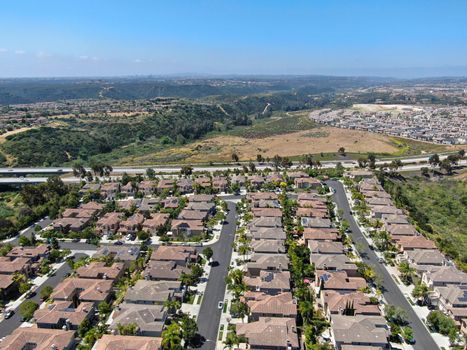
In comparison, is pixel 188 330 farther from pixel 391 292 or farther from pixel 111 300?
pixel 391 292

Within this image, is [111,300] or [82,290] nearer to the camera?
[111,300]

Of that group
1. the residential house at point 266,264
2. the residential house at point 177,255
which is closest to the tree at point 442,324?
the residential house at point 266,264

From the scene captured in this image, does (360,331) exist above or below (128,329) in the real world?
below

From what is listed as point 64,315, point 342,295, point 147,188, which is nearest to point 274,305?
point 342,295

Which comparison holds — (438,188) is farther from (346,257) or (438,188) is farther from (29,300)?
(29,300)

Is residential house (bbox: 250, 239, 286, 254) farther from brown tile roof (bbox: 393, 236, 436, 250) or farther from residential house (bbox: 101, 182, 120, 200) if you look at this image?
residential house (bbox: 101, 182, 120, 200)

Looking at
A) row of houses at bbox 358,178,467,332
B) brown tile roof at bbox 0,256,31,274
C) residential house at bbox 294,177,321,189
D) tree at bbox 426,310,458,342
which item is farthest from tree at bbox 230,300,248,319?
residential house at bbox 294,177,321,189
